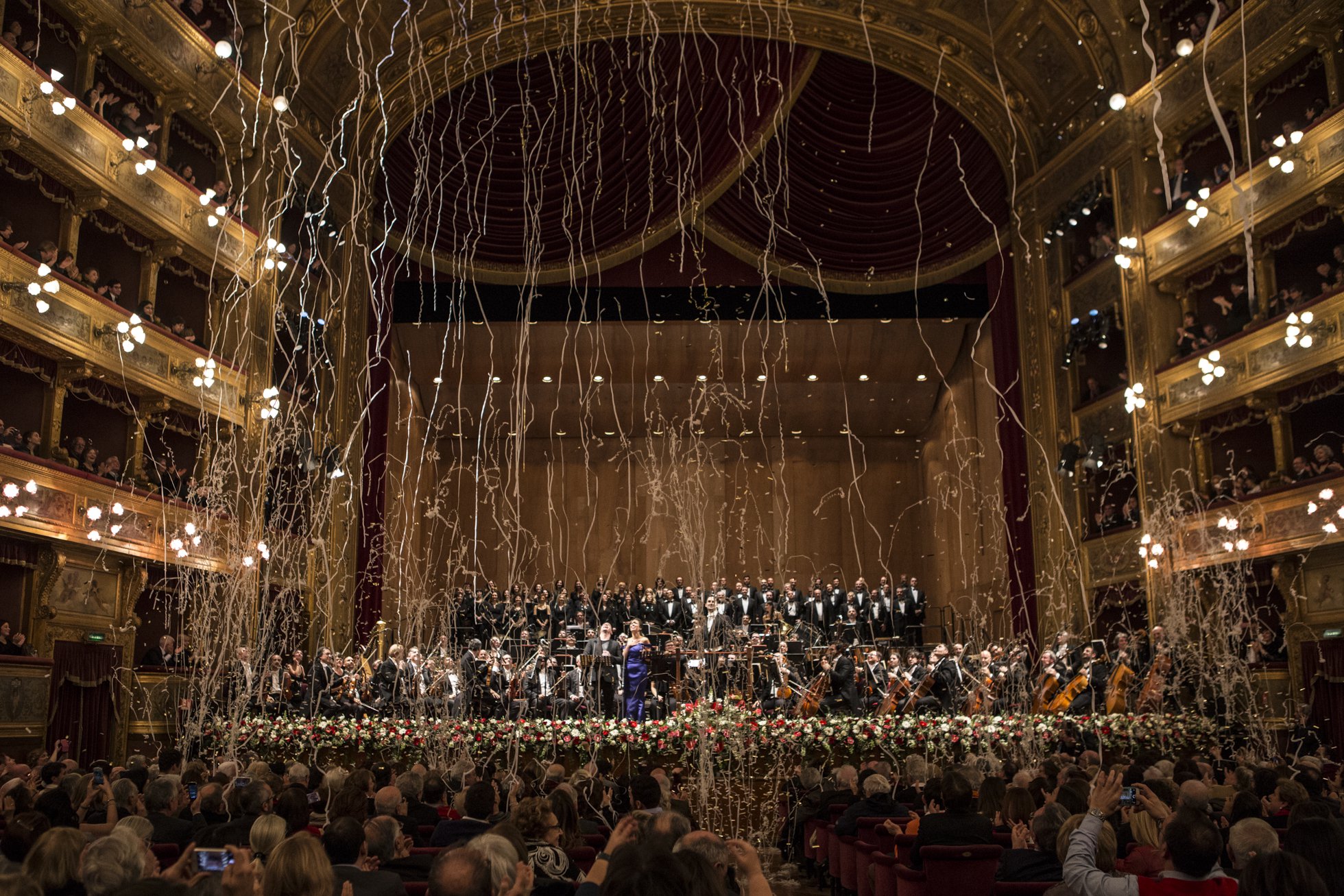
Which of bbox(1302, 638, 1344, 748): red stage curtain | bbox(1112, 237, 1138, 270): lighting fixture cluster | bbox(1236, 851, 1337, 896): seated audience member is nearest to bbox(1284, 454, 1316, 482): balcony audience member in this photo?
bbox(1302, 638, 1344, 748): red stage curtain

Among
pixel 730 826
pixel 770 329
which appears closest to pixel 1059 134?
pixel 770 329

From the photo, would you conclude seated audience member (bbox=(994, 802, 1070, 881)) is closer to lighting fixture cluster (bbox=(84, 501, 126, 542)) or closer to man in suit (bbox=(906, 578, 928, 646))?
lighting fixture cluster (bbox=(84, 501, 126, 542))

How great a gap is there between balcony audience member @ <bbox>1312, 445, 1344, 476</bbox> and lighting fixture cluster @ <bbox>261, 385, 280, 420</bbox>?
12.3 meters

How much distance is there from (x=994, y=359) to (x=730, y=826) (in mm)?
11021

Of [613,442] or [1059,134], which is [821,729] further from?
[613,442]

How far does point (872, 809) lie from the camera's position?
6.71 m

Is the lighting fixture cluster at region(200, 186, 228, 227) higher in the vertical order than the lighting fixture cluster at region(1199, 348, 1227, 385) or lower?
higher

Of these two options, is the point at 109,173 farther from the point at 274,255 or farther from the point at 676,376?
the point at 676,376

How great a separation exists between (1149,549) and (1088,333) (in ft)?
11.4

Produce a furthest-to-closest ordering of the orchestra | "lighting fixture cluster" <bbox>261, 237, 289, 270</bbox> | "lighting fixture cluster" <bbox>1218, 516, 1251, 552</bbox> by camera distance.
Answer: "lighting fixture cluster" <bbox>261, 237, 289, 270</bbox> < "lighting fixture cluster" <bbox>1218, 516, 1251, 552</bbox> < the orchestra

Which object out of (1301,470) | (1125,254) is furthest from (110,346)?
(1301,470)

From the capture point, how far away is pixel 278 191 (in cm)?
1670

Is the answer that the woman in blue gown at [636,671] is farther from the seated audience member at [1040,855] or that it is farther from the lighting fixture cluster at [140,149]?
the seated audience member at [1040,855]

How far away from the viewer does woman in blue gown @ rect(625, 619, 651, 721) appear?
1384cm
